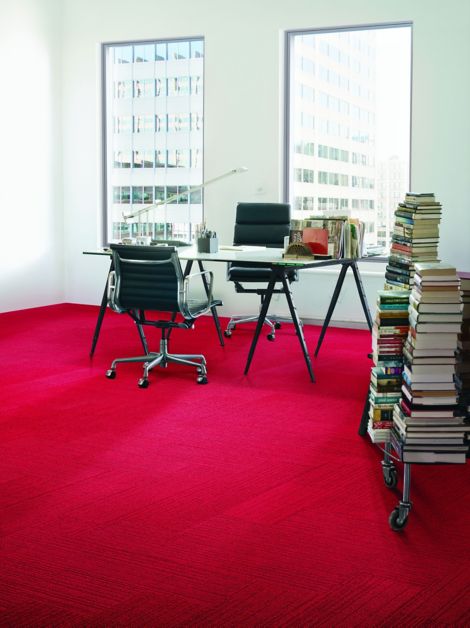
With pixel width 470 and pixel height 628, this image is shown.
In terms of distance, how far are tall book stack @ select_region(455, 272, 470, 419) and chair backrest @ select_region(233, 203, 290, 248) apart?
4.36m

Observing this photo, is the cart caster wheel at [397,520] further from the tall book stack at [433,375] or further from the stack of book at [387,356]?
the stack of book at [387,356]

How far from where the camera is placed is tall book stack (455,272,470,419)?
3260 millimetres

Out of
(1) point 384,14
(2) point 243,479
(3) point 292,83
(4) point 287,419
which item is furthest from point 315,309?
(2) point 243,479

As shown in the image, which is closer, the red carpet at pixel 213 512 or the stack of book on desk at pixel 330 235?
the red carpet at pixel 213 512

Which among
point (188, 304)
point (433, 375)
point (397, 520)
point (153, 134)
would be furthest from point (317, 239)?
point (153, 134)

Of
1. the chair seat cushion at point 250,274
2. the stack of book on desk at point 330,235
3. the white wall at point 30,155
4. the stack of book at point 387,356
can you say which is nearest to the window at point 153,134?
the white wall at point 30,155

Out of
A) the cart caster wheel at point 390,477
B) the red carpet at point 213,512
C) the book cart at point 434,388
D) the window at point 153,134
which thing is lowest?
the red carpet at point 213,512

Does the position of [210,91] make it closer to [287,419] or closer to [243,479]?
[287,419]

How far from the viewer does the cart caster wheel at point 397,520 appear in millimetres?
3158

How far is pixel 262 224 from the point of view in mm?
7699

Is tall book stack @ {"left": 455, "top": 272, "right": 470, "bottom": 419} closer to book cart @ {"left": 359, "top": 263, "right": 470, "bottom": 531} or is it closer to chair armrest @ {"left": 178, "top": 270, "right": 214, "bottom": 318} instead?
book cart @ {"left": 359, "top": 263, "right": 470, "bottom": 531}

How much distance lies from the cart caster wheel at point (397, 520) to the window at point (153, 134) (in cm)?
600

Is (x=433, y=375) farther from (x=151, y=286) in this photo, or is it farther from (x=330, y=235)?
(x=330, y=235)

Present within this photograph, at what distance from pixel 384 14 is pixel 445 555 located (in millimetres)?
5879
